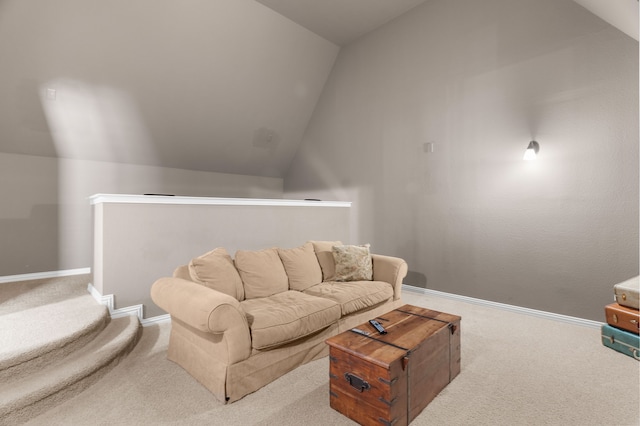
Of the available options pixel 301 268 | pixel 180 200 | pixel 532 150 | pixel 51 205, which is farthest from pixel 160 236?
pixel 532 150

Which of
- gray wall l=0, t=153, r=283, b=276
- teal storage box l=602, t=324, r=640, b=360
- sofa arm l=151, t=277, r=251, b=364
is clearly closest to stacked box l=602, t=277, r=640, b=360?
teal storage box l=602, t=324, r=640, b=360

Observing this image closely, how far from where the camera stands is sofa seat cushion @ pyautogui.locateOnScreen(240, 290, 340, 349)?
2113mm

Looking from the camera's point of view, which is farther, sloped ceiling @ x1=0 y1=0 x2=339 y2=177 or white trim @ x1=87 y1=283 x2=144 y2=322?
sloped ceiling @ x1=0 y1=0 x2=339 y2=177

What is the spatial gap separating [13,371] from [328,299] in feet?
7.08

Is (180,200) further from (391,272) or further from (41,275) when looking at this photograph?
(41,275)

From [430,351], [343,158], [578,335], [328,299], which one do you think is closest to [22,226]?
[328,299]

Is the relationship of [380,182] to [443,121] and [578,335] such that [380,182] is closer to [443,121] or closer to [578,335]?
→ [443,121]

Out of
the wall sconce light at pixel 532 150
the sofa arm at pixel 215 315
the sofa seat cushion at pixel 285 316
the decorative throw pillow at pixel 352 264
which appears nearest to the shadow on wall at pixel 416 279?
the decorative throw pillow at pixel 352 264

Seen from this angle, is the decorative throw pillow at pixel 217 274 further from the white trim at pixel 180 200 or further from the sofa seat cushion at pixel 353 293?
the white trim at pixel 180 200

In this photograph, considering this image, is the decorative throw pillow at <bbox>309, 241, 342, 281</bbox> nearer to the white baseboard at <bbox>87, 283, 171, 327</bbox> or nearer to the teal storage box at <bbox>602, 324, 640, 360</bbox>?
the white baseboard at <bbox>87, 283, 171, 327</bbox>

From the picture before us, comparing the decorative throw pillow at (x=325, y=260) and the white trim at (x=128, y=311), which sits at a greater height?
the decorative throw pillow at (x=325, y=260)

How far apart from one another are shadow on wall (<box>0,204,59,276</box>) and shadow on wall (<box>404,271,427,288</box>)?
5.04 metres

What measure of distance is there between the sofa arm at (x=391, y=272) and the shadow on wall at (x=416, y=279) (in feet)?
4.05

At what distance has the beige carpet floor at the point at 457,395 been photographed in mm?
1815
